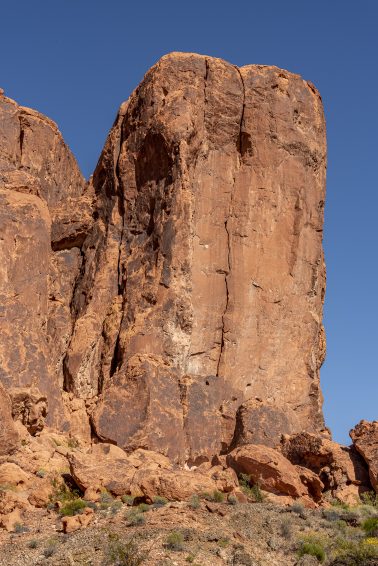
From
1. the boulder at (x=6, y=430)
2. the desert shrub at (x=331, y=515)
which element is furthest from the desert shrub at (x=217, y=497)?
the boulder at (x=6, y=430)

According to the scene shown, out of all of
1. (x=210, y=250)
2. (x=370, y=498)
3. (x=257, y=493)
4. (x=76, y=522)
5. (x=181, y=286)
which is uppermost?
(x=210, y=250)

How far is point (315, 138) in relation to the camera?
48219 mm

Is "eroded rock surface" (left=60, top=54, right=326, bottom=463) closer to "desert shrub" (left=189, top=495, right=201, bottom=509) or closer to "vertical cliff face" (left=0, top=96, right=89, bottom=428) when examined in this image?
"vertical cliff face" (left=0, top=96, right=89, bottom=428)

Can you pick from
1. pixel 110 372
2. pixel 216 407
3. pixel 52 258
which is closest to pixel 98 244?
pixel 52 258

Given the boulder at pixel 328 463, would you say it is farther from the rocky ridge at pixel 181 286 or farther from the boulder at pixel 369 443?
the boulder at pixel 369 443

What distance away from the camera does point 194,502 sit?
33.3m

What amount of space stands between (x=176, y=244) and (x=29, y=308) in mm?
5972

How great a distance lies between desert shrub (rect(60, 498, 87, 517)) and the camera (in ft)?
109

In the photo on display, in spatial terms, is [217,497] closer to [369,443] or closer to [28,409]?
[28,409]

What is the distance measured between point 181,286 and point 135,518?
13.3 meters

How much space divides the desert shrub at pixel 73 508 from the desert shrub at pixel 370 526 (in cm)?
792

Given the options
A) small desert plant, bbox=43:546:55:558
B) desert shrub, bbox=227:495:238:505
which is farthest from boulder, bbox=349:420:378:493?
small desert plant, bbox=43:546:55:558

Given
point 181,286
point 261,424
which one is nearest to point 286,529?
point 261,424

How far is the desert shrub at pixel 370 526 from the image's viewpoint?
33562 mm
